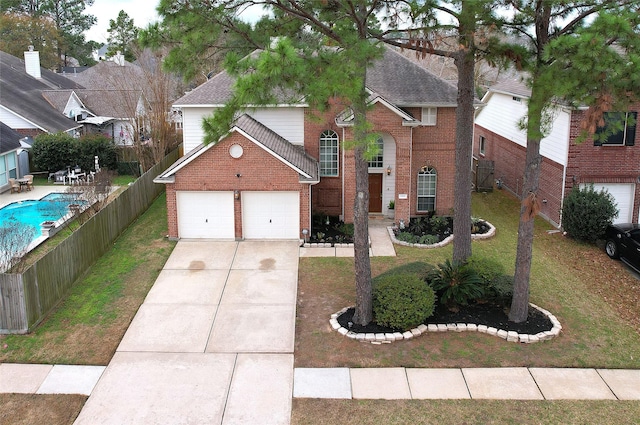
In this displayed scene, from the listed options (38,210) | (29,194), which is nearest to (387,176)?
(38,210)

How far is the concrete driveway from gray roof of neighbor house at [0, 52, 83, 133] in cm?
2077

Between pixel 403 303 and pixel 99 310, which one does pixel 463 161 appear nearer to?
pixel 403 303

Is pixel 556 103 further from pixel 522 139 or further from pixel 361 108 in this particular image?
pixel 522 139

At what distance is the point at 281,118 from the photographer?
77.6 feet

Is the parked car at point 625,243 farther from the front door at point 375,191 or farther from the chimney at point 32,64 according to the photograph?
the chimney at point 32,64

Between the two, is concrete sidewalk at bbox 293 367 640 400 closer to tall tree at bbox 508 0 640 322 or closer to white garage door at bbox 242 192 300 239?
tall tree at bbox 508 0 640 322

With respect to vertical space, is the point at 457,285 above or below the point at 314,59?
below

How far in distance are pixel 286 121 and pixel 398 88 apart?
184 inches

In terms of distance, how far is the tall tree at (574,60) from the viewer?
35.9 ft

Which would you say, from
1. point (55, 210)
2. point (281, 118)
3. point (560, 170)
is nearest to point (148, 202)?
point (55, 210)

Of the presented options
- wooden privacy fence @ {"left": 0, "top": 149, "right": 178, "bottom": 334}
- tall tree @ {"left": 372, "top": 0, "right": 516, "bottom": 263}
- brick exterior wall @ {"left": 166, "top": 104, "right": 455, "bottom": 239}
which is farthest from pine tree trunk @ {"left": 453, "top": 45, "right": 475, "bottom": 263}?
wooden privacy fence @ {"left": 0, "top": 149, "right": 178, "bottom": 334}

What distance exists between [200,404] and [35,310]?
18.5 feet

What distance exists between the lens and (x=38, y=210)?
84.7ft

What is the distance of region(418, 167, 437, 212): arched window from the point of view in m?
23.8
